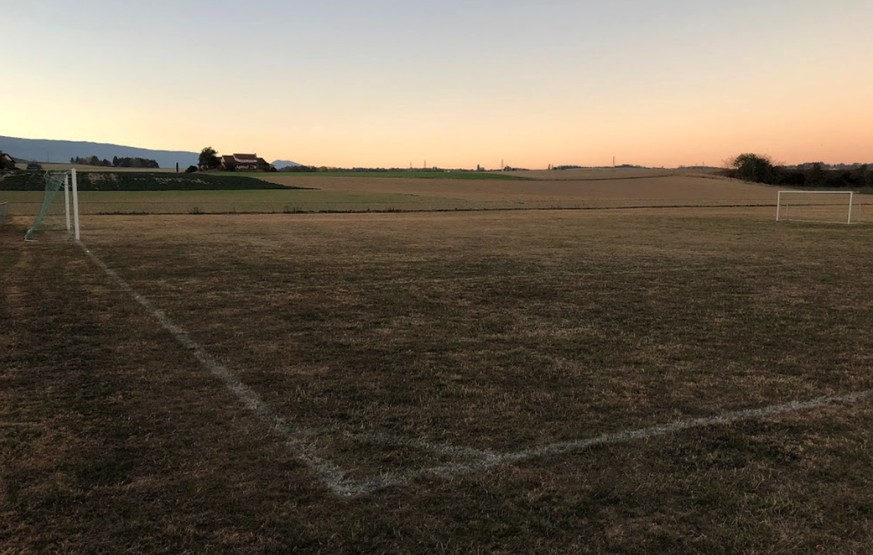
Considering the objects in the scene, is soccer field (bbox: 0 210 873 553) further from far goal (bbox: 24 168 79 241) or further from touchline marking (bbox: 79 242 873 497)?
far goal (bbox: 24 168 79 241)

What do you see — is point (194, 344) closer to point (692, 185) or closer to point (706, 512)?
point (706, 512)

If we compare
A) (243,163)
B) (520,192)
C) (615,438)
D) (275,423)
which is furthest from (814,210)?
(243,163)

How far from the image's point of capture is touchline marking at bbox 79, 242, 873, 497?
340 centimetres

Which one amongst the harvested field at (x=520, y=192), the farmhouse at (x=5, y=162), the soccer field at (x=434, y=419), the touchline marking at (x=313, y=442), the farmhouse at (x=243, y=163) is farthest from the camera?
the farmhouse at (x=243, y=163)

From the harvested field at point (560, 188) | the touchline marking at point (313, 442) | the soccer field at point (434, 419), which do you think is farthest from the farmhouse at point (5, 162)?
the touchline marking at point (313, 442)

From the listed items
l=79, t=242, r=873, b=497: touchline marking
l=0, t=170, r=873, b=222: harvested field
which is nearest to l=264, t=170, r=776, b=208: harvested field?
l=0, t=170, r=873, b=222: harvested field

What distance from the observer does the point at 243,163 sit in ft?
463

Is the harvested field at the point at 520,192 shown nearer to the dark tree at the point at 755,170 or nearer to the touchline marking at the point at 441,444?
the dark tree at the point at 755,170

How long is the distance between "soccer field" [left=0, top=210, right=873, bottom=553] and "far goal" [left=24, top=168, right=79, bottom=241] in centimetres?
1097

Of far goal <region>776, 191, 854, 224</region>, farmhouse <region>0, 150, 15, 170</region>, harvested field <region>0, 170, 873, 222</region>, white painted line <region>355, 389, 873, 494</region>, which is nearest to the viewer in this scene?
white painted line <region>355, 389, 873, 494</region>

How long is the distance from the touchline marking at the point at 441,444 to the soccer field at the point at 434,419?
0.02m

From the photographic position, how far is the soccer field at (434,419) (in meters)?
2.93

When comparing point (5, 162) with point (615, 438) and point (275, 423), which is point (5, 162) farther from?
point (615, 438)

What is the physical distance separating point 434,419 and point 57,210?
97.4ft
